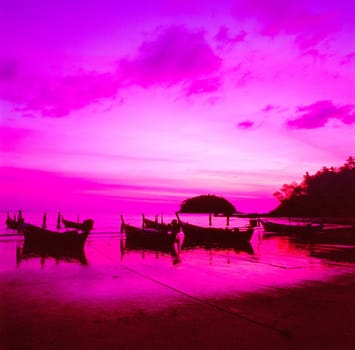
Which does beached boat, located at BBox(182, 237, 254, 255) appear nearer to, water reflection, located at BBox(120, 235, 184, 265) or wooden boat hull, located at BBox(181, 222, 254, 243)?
wooden boat hull, located at BBox(181, 222, 254, 243)

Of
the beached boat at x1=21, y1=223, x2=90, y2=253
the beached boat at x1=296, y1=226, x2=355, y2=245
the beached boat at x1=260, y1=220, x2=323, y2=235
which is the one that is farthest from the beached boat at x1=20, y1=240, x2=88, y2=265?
the beached boat at x1=260, y1=220, x2=323, y2=235

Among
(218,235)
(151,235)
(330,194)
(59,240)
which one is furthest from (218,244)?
(330,194)

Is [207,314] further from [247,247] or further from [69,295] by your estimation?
[247,247]

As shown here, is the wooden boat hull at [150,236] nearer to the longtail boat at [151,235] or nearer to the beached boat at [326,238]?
the longtail boat at [151,235]

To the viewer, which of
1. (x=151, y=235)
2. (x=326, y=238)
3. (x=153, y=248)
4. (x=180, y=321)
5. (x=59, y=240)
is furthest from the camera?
(x=326, y=238)

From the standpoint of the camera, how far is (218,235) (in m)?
31.7

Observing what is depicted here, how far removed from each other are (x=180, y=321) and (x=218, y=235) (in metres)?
22.1

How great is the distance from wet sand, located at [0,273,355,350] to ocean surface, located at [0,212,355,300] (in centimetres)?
89

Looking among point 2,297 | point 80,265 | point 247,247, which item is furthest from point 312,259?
point 2,297

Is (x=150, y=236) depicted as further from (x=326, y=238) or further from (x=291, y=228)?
(x=291, y=228)

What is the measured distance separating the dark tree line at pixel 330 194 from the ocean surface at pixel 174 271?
211 ft

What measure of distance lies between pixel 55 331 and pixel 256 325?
15.6 ft

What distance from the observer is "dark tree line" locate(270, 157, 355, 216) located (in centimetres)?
8538

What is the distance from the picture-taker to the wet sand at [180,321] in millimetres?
8352
